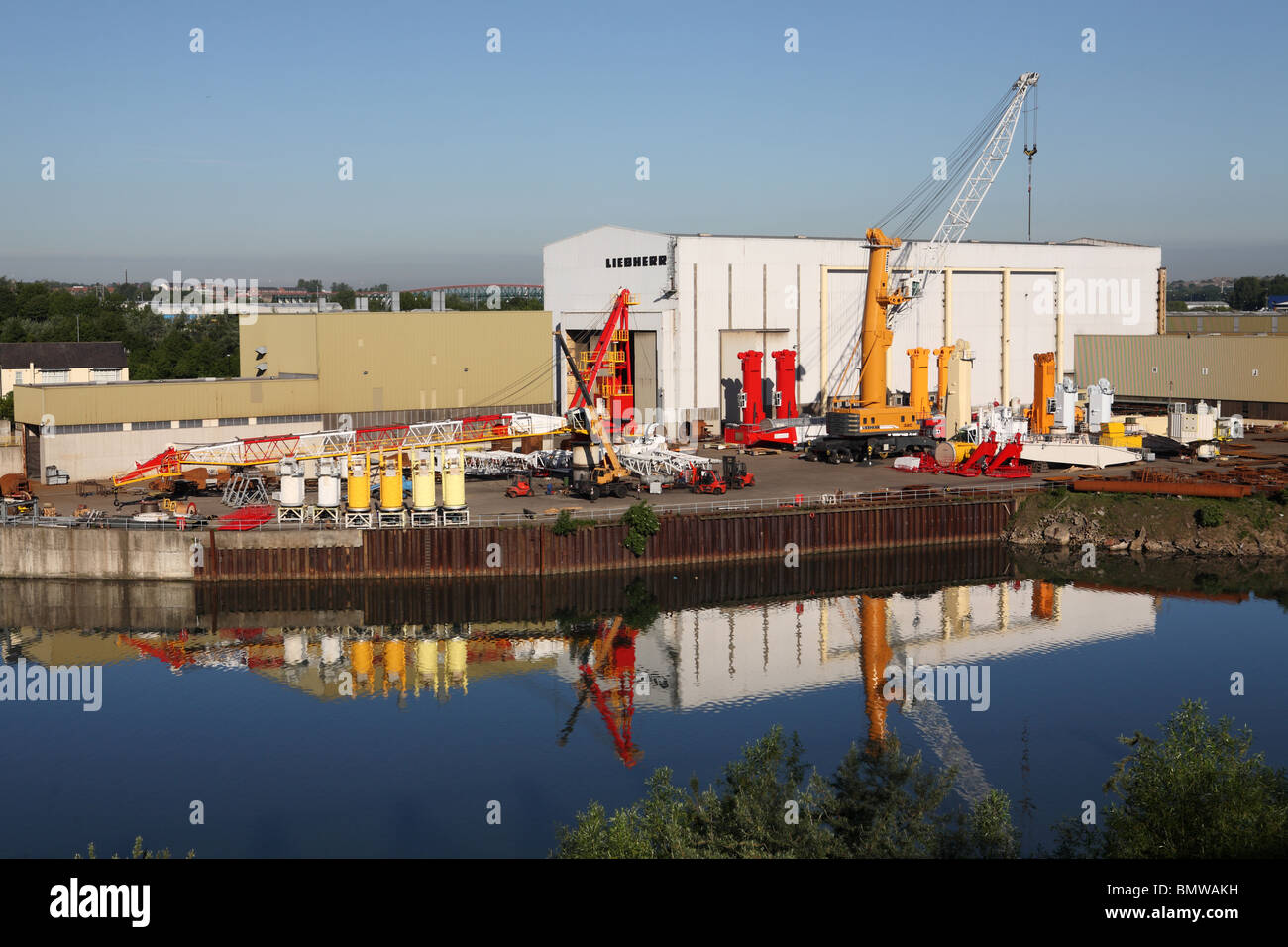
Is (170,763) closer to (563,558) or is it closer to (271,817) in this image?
(271,817)

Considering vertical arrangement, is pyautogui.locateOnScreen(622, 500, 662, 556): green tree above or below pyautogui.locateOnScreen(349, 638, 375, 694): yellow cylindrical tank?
above

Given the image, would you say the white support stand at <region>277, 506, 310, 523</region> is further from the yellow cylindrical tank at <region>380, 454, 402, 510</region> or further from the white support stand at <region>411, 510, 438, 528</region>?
the white support stand at <region>411, 510, 438, 528</region>

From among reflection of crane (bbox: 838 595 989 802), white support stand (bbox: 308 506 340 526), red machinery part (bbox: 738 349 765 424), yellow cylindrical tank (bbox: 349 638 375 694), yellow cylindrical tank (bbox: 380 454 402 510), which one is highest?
red machinery part (bbox: 738 349 765 424)

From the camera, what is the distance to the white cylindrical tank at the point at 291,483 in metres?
48.3

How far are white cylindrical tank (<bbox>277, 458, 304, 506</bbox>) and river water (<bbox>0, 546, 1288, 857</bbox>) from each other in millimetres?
3881

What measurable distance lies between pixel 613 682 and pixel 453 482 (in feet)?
45.1

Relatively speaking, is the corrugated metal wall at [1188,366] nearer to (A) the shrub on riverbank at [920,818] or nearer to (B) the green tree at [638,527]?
(B) the green tree at [638,527]

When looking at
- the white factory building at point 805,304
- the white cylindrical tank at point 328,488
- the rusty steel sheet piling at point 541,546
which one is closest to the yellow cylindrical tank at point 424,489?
the rusty steel sheet piling at point 541,546

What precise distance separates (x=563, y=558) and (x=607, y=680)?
35.7 ft

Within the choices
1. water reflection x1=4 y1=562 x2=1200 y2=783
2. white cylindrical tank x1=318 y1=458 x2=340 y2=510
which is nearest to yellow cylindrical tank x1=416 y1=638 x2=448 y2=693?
water reflection x1=4 y1=562 x2=1200 y2=783

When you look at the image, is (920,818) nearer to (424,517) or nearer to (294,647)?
(294,647)

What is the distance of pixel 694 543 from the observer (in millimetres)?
50531

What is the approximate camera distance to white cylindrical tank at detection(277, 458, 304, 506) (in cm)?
4834

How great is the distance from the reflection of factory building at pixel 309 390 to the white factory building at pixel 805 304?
181 inches
